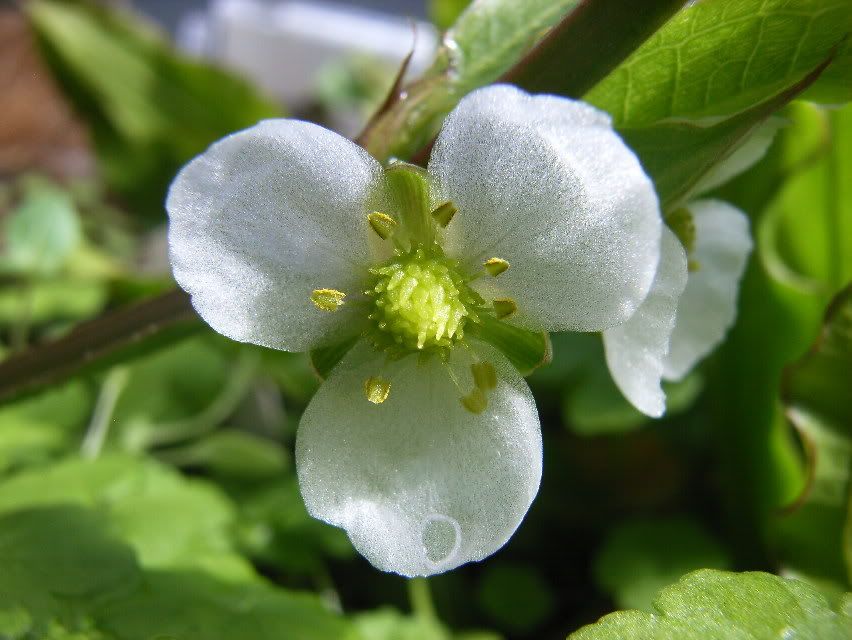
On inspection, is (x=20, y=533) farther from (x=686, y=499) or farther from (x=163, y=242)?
(x=163, y=242)

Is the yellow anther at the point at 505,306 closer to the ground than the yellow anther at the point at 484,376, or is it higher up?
higher up

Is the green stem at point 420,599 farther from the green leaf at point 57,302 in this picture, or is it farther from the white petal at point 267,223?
the green leaf at point 57,302

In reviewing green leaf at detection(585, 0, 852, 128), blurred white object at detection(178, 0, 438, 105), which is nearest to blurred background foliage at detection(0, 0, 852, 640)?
green leaf at detection(585, 0, 852, 128)

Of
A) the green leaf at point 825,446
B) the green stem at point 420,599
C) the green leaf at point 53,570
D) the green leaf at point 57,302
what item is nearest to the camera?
the green leaf at point 53,570

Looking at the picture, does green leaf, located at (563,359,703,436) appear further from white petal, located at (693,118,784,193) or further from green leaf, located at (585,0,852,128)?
green leaf, located at (585,0,852,128)

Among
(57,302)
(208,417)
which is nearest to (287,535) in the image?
(208,417)

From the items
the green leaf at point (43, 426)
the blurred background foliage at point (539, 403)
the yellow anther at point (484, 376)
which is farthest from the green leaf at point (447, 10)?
the yellow anther at point (484, 376)

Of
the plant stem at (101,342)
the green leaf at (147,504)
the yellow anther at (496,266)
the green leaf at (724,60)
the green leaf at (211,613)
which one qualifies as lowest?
the green leaf at (147,504)
